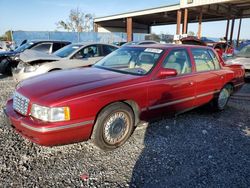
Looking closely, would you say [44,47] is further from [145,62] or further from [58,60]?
[145,62]

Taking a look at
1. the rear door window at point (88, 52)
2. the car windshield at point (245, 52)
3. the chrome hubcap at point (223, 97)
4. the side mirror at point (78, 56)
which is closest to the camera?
the chrome hubcap at point (223, 97)

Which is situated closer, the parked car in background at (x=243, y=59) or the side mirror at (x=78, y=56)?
the side mirror at (x=78, y=56)

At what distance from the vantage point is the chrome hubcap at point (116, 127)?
3.08m

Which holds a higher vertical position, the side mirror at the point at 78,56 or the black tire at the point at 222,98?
the side mirror at the point at 78,56

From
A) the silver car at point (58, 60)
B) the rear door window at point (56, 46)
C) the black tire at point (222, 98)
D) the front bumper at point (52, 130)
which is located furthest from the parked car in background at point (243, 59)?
the front bumper at point (52, 130)

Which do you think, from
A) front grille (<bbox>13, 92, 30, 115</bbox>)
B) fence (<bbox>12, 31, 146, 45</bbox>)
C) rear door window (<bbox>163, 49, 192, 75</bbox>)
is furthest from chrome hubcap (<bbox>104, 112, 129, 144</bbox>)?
fence (<bbox>12, 31, 146, 45</bbox>)

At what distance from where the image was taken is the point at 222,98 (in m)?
5.08

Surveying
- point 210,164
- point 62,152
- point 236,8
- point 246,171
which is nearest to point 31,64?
point 62,152

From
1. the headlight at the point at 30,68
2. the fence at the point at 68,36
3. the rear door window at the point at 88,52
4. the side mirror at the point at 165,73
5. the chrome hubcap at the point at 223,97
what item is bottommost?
the chrome hubcap at the point at 223,97

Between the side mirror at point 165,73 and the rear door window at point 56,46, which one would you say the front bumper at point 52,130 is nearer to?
the side mirror at point 165,73

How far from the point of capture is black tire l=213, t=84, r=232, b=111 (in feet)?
16.0

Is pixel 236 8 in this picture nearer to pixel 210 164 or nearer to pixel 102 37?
pixel 102 37

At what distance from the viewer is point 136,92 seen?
324 cm

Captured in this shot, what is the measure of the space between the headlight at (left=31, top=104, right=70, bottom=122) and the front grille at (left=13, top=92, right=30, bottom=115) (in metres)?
0.21
